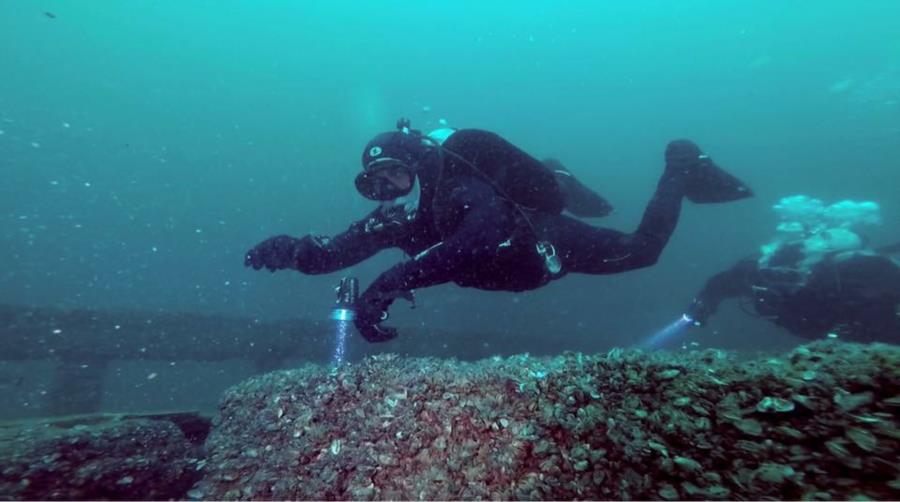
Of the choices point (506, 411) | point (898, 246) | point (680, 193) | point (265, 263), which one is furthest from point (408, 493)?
point (898, 246)

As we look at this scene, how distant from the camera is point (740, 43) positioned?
48.0 meters

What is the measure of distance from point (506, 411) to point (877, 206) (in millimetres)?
69433

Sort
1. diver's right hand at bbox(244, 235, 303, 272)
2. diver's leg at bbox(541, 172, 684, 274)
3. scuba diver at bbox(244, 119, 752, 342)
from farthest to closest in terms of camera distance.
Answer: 1. diver's leg at bbox(541, 172, 684, 274)
2. diver's right hand at bbox(244, 235, 303, 272)
3. scuba diver at bbox(244, 119, 752, 342)

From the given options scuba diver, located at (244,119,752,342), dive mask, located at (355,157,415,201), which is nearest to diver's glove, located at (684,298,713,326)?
scuba diver, located at (244,119,752,342)

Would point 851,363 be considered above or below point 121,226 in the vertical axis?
below

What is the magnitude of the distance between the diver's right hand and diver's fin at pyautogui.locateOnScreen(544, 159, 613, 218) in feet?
16.3

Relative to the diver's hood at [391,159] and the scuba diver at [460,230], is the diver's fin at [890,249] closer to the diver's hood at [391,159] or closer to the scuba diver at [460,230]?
the scuba diver at [460,230]

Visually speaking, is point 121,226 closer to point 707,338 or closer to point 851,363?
point 707,338

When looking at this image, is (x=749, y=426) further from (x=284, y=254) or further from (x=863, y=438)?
(x=284, y=254)

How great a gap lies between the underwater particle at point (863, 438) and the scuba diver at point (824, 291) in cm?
917

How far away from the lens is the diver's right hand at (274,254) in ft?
18.7

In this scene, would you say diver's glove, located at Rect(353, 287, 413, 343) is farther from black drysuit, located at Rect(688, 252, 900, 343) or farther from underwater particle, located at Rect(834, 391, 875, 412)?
black drysuit, located at Rect(688, 252, 900, 343)

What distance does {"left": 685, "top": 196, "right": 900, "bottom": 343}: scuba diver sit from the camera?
26.4ft

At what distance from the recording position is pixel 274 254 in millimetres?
5746
